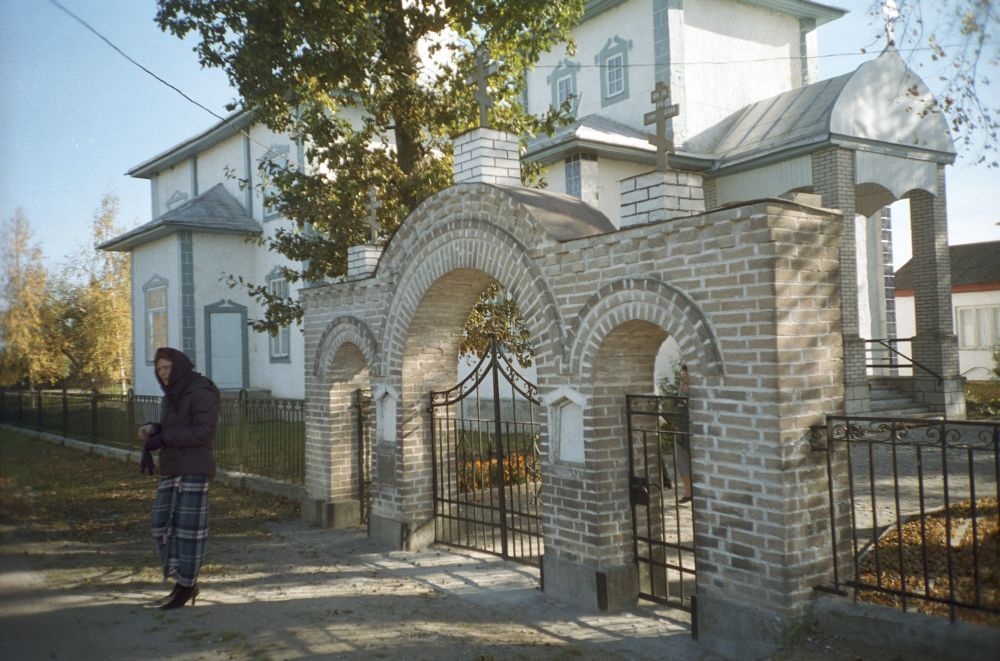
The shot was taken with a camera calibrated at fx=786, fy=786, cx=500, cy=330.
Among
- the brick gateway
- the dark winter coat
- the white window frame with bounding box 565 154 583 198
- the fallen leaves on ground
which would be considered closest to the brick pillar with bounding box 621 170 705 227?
the brick gateway

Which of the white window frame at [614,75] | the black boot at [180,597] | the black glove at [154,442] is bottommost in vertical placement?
the black boot at [180,597]

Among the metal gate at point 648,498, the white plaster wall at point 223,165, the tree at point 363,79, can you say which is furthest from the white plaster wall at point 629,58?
the metal gate at point 648,498

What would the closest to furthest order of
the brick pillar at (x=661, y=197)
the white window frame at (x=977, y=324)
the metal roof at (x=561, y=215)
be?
the brick pillar at (x=661, y=197), the metal roof at (x=561, y=215), the white window frame at (x=977, y=324)

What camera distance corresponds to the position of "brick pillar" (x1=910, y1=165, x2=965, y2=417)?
1499 centimetres

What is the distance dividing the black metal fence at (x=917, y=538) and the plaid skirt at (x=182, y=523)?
4415 mm

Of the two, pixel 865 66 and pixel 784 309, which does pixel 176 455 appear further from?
pixel 865 66

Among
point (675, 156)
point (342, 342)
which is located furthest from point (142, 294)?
point (342, 342)

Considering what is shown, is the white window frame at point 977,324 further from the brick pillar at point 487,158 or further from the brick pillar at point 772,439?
the brick pillar at point 772,439

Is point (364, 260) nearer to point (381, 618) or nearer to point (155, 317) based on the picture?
point (381, 618)

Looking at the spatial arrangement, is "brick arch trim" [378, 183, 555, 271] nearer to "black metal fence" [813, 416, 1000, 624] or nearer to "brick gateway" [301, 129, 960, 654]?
"brick gateway" [301, 129, 960, 654]

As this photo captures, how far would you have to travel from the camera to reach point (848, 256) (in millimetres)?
14516

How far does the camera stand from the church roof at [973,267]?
24.7 m

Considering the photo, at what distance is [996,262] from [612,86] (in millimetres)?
14623

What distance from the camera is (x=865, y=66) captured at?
49.3 ft
